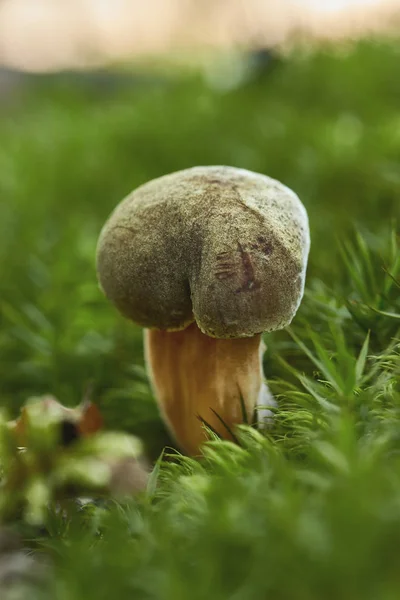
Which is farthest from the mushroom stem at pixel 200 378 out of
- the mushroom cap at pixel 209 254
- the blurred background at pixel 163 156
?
the blurred background at pixel 163 156

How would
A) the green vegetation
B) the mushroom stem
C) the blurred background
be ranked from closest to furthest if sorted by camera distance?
1. the green vegetation
2. the mushroom stem
3. the blurred background

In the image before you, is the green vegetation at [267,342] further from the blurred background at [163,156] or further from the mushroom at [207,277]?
the mushroom at [207,277]

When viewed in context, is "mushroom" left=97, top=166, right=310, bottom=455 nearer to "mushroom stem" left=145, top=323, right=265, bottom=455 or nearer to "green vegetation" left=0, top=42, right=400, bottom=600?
"mushroom stem" left=145, top=323, right=265, bottom=455

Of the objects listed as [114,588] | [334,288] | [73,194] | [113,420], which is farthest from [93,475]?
Result: [73,194]

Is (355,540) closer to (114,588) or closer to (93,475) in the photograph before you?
(114,588)

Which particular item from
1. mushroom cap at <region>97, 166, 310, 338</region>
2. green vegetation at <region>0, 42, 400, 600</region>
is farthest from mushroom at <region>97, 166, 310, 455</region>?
green vegetation at <region>0, 42, 400, 600</region>

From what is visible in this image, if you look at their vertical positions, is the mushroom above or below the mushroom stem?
above

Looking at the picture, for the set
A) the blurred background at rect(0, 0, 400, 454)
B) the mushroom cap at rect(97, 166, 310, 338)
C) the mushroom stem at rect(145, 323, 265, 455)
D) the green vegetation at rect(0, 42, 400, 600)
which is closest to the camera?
the green vegetation at rect(0, 42, 400, 600)
